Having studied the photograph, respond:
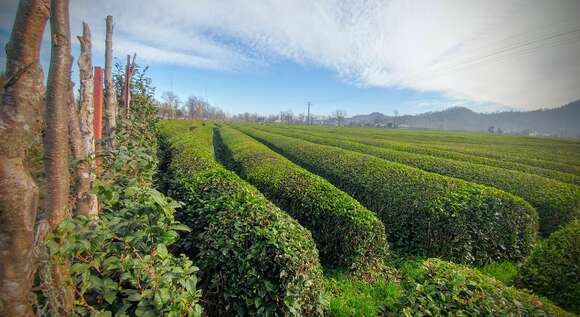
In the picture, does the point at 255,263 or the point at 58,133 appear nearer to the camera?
the point at 58,133

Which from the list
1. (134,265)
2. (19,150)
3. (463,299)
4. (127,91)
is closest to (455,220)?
(463,299)

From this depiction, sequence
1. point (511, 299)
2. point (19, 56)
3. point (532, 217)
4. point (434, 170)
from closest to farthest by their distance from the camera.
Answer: point (19, 56) → point (511, 299) → point (532, 217) → point (434, 170)

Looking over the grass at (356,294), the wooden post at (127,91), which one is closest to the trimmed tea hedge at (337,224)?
the grass at (356,294)

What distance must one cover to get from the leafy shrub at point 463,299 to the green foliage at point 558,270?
1383mm

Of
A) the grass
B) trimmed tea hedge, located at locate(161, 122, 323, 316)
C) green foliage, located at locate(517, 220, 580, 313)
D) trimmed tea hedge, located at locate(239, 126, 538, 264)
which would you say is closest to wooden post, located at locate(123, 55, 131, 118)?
trimmed tea hedge, located at locate(161, 122, 323, 316)

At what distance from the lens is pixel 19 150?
3.44 feet

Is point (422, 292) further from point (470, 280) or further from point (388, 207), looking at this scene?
point (388, 207)

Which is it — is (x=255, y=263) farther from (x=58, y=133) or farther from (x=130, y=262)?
(x=58, y=133)

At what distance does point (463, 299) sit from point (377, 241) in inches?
114

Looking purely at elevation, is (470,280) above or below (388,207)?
above

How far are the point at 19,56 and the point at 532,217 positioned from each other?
896 cm

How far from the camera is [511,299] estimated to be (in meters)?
Answer: 2.30

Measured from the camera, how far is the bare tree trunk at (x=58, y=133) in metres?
1.34

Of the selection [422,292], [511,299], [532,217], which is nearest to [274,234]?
[422,292]
